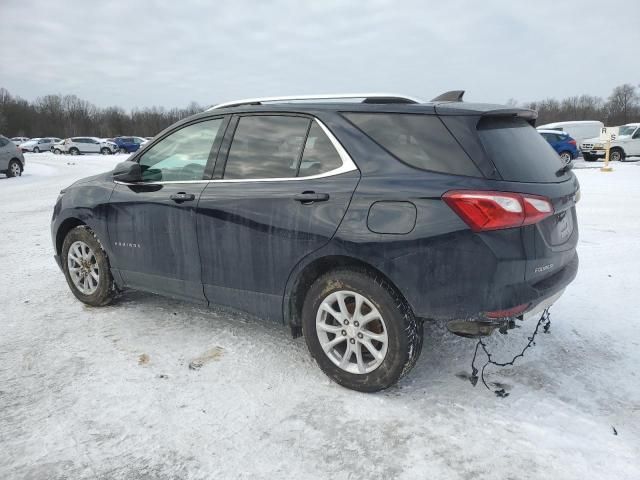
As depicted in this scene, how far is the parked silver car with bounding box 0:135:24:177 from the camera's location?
62.2 feet

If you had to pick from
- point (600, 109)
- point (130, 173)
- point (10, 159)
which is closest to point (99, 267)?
point (130, 173)

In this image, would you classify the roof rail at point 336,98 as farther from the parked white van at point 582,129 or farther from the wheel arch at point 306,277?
the parked white van at point 582,129

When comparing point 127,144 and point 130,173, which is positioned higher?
point 127,144

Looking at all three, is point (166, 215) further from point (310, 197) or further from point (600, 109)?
point (600, 109)

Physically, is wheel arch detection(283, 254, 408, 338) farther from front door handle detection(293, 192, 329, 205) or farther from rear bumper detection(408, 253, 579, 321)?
front door handle detection(293, 192, 329, 205)

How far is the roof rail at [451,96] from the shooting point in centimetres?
334

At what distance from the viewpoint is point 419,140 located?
2.84 meters

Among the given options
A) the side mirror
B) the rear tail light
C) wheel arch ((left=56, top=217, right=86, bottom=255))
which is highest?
Answer: the side mirror

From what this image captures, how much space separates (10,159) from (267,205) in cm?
2011

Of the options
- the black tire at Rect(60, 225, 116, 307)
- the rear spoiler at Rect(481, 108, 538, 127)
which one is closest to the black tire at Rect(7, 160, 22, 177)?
the black tire at Rect(60, 225, 116, 307)

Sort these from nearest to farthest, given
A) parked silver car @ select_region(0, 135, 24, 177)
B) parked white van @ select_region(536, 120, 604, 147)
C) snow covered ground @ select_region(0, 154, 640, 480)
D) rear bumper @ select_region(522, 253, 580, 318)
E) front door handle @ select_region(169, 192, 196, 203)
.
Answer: snow covered ground @ select_region(0, 154, 640, 480), rear bumper @ select_region(522, 253, 580, 318), front door handle @ select_region(169, 192, 196, 203), parked silver car @ select_region(0, 135, 24, 177), parked white van @ select_region(536, 120, 604, 147)

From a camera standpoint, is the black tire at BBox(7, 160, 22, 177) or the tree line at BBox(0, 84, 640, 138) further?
the tree line at BBox(0, 84, 640, 138)

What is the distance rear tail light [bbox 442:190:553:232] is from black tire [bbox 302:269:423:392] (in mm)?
597

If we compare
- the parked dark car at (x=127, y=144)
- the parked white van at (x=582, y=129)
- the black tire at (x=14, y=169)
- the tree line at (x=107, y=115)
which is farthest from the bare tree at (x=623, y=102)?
the black tire at (x=14, y=169)
